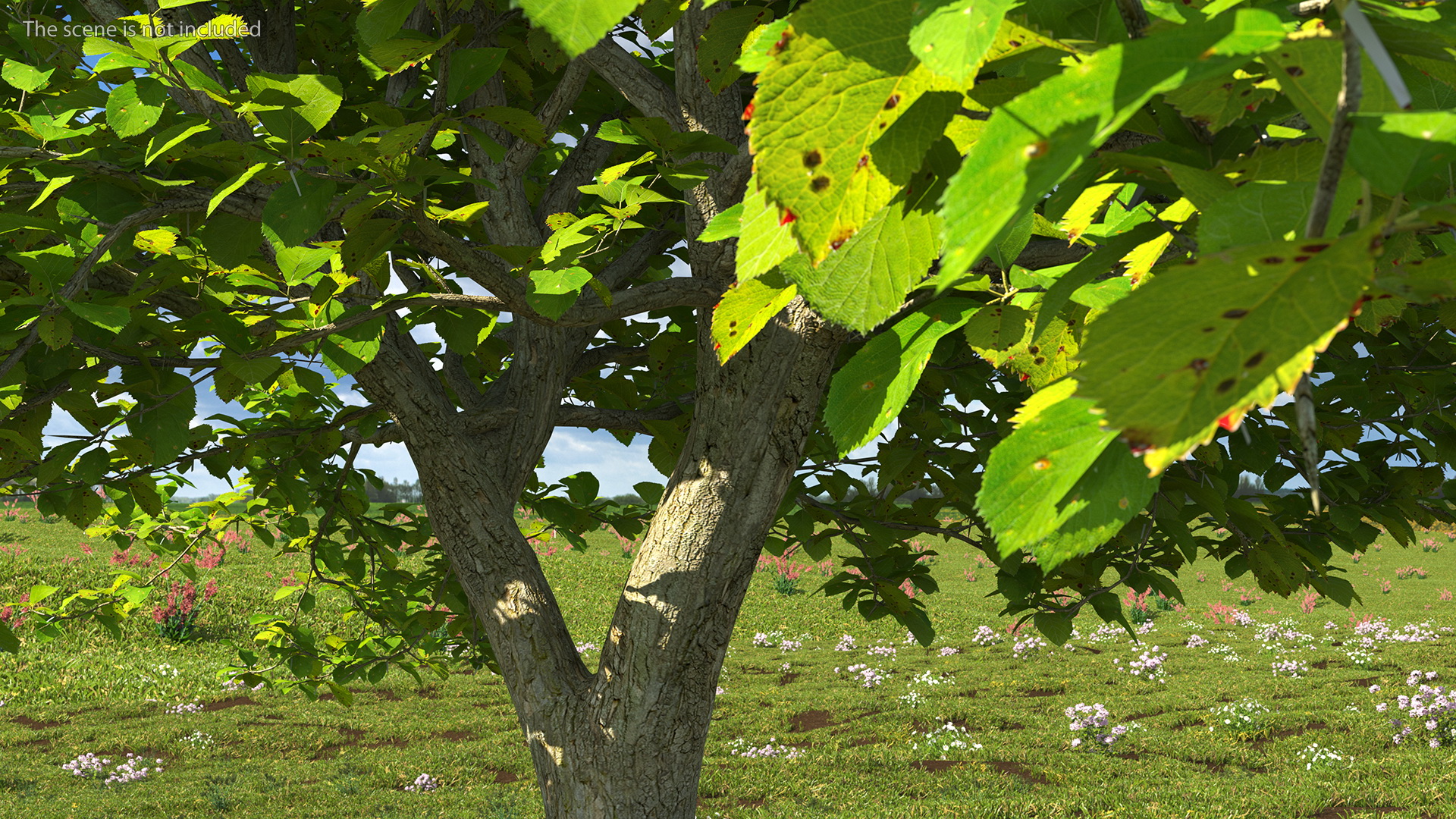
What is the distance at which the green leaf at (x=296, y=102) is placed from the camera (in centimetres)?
166

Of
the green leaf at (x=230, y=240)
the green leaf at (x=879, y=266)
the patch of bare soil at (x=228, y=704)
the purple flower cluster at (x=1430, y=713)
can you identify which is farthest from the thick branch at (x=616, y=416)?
the patch of bare soil at (x=228, y=704)

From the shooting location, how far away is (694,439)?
3152mm

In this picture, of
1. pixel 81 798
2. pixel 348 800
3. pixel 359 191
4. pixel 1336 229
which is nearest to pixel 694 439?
pixel 359 191

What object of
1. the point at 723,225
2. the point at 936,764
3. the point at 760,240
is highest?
the point at 723,225

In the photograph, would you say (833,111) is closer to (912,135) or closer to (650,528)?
(912,135)

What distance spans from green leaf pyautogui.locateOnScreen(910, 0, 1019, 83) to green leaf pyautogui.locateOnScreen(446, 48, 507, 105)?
167 centimetres

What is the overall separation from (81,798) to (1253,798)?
37.1 feet

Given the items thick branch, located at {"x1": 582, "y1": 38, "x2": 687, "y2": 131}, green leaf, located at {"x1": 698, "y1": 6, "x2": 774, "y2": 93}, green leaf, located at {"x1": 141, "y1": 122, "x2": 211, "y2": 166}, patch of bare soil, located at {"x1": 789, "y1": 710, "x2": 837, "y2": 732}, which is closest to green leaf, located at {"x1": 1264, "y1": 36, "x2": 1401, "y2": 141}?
green leaf, located at {"x1": 698, "y1": 6, "x2": 774, "y2": 93}

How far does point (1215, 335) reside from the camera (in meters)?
0.43

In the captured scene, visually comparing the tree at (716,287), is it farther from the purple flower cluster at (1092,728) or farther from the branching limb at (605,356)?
the purple flower cluster at (1092,728)

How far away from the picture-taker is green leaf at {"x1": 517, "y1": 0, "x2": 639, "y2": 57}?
44cm

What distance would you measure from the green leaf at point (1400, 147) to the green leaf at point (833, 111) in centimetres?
26

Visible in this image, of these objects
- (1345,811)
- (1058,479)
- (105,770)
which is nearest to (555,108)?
(1058,479)

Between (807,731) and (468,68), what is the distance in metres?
10.1
